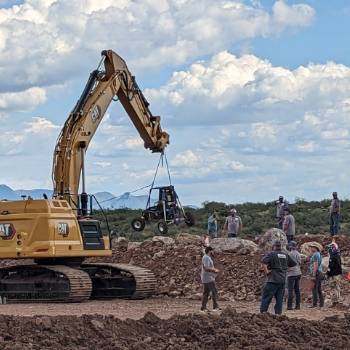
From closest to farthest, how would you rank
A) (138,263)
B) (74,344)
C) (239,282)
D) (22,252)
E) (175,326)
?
(74,344)
(175,326)
(22,252)
(239,282)
(138,263)

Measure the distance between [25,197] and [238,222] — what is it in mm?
8433

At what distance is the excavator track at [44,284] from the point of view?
25031mm

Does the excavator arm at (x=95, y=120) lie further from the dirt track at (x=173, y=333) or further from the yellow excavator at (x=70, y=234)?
the dirt track at (x=173, y=333)

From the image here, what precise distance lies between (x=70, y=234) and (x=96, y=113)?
11.0 ft

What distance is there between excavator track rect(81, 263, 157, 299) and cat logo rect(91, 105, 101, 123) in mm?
3748

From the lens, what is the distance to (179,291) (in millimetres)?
28109

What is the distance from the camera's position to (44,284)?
84.1 feet

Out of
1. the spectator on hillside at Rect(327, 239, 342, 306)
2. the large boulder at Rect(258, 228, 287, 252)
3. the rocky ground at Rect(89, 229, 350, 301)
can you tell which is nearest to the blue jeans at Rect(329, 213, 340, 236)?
the rocky ground at Rect(89, 229, 350, 301)

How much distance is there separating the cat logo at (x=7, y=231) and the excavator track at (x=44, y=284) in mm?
985

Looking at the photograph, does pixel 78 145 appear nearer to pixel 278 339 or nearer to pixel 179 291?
pixel 179 291

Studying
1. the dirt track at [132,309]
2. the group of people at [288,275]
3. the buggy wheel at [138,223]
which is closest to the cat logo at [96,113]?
the buggy wheel at [138,223]

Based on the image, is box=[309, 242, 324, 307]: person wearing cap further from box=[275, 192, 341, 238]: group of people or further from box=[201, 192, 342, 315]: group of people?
box=[275, 192, 341, 238]: group of people

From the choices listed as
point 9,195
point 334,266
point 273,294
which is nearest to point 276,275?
point 273,294

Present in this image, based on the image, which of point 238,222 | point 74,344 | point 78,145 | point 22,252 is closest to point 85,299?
point 22,252
